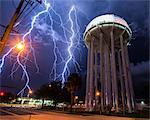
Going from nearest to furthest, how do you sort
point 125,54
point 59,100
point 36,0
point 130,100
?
point 36,0
point 130,100
point 125,54
point 59,100

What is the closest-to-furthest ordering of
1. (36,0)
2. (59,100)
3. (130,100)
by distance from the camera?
1. (36,0)
2. (130,100)
3. (59,100)

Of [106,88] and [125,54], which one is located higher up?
[125,54]

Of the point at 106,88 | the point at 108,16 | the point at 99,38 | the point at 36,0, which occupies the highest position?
the point at 108,16

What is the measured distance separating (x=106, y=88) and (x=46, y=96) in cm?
3262

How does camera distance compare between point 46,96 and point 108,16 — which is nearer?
point 108,16

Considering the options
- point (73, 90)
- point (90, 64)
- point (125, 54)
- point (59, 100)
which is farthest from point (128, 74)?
point (59, 100)

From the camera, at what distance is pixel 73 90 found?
176ft

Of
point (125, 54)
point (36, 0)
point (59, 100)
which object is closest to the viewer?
point (36, 0)

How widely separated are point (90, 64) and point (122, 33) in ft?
35.9

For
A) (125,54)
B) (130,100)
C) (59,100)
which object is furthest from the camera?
(59,100)

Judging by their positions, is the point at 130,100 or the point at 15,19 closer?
the point at 15,19

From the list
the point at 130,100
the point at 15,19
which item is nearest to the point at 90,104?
the point at 130,100

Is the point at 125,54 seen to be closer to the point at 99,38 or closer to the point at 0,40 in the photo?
the point at 99,38

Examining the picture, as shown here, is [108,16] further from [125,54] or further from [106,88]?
[106,88]
